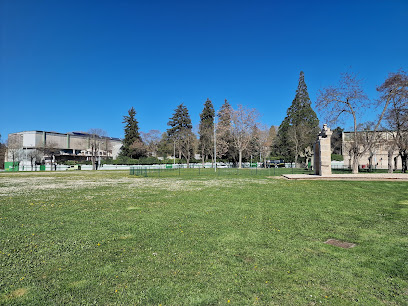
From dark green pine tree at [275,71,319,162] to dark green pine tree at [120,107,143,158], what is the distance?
148 ft

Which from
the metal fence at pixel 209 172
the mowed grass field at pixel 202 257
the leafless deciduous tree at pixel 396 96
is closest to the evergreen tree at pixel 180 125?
the metal fence at pixel 209 172

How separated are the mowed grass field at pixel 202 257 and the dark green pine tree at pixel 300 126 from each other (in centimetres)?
5140

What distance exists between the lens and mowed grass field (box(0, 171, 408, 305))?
364cm

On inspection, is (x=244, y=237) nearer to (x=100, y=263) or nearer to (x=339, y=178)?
(x=100, y=263)

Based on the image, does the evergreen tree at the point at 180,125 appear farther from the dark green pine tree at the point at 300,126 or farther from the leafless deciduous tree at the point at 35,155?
the leafless deciduous tree at the point at 35,155

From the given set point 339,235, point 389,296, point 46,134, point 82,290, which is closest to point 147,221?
point 82,290

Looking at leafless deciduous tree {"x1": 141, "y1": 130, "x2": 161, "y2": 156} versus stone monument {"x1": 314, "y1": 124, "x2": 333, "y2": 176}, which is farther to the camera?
leafless deciduous tree {"x1": 141, "y1": 130, "x2": 161, "y2": 156}

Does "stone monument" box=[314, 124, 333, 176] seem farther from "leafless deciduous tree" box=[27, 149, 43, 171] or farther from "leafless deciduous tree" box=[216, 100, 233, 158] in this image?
"leafless deciduous tree" box=[27, 149, 43, 171]

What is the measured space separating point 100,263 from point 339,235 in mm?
5924

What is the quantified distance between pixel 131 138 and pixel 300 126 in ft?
171

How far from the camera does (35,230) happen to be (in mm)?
6949

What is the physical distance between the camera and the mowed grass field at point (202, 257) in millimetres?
3641

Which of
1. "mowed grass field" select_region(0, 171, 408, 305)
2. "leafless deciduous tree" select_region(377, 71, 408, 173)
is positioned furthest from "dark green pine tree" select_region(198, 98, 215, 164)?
"mowed grass field" select_region(0, 171, 408, 305)

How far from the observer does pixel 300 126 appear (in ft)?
194
